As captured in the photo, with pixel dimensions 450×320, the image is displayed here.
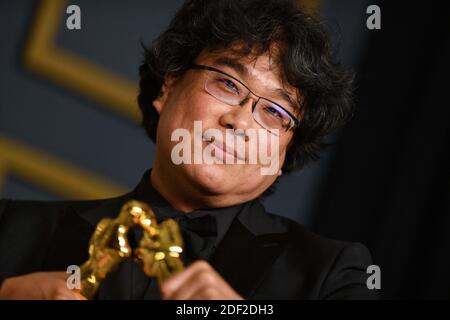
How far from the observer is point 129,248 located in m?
0.96

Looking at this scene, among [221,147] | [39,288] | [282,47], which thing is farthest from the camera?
[282,47]

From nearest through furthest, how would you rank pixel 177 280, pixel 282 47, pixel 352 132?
pixel 177 280
pixel 282 47
pixel 352 132

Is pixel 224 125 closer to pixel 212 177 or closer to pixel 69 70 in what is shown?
pixel 212 177

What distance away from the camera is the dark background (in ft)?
5.56

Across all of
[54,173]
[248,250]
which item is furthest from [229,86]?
[54,173]

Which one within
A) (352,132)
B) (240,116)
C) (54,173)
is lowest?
(54,173)

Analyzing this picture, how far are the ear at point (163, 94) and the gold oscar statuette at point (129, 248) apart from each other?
373mm

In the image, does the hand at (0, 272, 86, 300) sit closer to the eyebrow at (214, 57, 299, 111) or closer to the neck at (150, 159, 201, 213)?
the neck at (150, 159, 201, 213)

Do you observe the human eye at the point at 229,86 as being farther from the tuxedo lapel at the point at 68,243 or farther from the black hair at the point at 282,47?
the tuxedo lapel at the point at 68,243

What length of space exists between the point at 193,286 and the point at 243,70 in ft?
1.35

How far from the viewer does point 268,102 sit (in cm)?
118

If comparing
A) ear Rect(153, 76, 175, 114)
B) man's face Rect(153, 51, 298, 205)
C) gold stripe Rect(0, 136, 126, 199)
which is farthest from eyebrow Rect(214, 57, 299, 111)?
gold stripe Rect(0, 136, 126, 199)

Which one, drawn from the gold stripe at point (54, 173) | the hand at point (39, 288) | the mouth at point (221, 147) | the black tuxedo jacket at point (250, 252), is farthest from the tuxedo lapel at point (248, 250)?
the gold stripe at point (54, 173)

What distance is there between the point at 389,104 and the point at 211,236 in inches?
31.4
